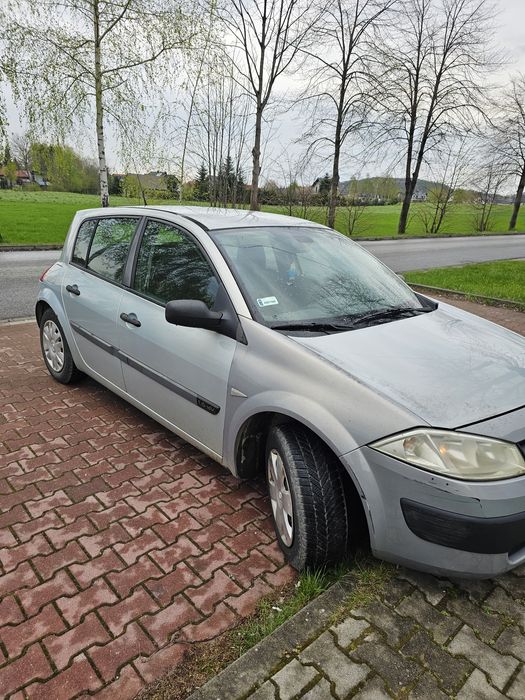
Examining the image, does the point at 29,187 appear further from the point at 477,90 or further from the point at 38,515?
the point at 38,515

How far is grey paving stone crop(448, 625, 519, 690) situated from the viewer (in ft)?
5.85

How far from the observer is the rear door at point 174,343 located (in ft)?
8.87

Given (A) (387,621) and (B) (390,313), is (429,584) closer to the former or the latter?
(A) (387,621)

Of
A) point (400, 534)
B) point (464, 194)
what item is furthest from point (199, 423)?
point (464, 194)

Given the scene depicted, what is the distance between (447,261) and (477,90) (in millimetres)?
13678

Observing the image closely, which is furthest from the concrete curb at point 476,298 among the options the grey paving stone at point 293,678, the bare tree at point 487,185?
the bare tree at point 487,185

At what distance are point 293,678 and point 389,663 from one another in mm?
374

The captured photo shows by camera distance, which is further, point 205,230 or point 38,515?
point 205,230

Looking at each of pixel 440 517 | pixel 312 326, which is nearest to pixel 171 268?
pixel 312 326

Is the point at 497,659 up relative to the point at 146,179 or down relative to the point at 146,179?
down

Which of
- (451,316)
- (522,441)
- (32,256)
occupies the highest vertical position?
(451,316)

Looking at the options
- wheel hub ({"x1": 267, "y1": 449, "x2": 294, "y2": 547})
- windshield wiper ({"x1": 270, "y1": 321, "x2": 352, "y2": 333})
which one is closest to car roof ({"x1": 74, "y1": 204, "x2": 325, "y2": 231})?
windshield wiper ({"x1": 270, "y1": 321, "x2": 352, "y2": 333})

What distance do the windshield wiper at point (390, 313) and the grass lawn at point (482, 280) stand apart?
7.07m

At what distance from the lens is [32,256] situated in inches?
559
